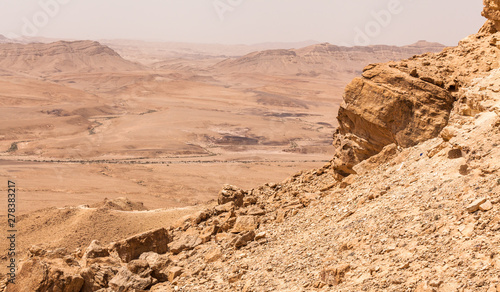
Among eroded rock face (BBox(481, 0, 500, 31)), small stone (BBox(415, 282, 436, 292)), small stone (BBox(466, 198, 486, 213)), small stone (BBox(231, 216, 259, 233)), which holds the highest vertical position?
eroded rock face (BBox(481, 0, 500, 31))

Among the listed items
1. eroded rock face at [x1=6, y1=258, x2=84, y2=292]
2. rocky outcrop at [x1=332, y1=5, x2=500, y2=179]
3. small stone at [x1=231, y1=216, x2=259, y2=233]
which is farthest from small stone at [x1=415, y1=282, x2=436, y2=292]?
eroded rock face at [x1=6, y1=258, x2=84, y2=292]

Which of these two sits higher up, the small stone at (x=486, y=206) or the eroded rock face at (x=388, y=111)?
the eroded rock face at (x=388, y=111)

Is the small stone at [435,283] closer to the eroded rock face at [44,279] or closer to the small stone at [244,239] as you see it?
the small stone at [244,239]

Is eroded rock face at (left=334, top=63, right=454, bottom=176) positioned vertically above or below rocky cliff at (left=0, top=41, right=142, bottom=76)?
below

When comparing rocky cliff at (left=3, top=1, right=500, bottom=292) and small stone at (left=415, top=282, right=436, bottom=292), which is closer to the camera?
small stone at (left=415, top=282, right=436, bottom=292)

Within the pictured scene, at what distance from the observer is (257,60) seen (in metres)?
149

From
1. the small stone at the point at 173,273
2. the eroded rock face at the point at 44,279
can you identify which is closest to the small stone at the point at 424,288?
the small stone at the point at 173,273

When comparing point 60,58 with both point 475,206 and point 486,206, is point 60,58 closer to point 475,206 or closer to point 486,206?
point 475,206

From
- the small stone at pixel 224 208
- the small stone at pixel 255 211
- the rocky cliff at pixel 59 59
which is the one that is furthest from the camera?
the rocky cliff at pixel 59 59

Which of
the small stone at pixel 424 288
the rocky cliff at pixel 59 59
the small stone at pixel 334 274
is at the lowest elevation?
the small stone at pixel 334 274

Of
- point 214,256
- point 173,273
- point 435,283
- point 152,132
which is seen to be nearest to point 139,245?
point 173,273

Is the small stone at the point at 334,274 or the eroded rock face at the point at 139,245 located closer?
the small stone at the point at 334,274

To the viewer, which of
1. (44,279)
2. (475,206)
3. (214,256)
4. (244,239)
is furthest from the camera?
(244,239)

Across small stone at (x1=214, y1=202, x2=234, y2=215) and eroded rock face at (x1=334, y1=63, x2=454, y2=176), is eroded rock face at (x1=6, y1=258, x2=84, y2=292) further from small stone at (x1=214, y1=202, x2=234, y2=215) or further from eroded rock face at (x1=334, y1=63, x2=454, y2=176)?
eroded rock face at (x1=334, y1=63, x2=454, y2=176)
